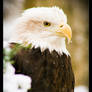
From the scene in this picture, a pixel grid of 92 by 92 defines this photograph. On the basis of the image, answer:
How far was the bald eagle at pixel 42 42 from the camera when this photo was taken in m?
0.87

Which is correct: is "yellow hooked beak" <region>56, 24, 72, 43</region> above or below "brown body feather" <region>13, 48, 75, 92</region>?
above

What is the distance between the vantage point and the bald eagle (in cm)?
→ 87

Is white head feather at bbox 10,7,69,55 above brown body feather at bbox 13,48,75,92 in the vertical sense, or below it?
above

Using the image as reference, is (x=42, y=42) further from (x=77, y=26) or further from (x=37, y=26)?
(x=77, y=26)

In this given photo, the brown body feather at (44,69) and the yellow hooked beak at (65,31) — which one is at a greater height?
the yellow hooked beak at (65,31)

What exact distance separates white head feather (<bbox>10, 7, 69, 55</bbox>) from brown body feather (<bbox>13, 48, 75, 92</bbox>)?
0.13 ft

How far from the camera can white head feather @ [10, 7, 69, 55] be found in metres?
0.88

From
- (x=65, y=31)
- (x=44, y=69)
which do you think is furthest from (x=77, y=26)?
(x=44, y=69)

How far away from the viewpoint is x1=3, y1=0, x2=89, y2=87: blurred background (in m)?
0.90

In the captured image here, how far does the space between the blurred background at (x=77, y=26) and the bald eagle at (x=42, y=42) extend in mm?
29

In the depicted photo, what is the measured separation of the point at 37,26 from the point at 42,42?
0.21 ft

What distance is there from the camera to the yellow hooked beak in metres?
0.88

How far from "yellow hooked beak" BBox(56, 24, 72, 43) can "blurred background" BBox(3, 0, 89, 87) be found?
6 cm

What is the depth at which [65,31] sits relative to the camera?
0.88 meters
